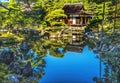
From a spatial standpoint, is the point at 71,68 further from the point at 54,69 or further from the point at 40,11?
the point at 40,11

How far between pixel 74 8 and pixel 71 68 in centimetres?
1685

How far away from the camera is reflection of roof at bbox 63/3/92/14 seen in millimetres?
27047

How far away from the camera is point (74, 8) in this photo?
27797 mm

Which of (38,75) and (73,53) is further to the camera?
(73,53)

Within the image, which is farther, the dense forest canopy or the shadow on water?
the dense forest canopy

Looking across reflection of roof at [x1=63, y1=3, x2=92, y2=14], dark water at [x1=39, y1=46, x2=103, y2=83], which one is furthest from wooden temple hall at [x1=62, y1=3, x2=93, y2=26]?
dark water at [x1=39, y1=46, x2=103, y2=83]

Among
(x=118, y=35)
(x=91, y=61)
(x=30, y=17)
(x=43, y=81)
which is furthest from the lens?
(x=30, y=17)

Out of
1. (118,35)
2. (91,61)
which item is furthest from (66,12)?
(91,61)

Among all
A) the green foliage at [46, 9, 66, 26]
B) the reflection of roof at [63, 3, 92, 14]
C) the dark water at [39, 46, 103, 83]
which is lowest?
the dark water at [39, 46, 103, 83]

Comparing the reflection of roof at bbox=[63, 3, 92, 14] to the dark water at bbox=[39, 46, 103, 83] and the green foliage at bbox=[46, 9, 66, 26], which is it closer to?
the green foliage at bbox=[46, 9, 66, 26]

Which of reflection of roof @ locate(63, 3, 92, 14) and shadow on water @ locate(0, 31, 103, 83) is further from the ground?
reflection of roof @ locate(63, 3, 92, 14)

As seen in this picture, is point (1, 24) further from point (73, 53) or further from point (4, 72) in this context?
point (4, 72)

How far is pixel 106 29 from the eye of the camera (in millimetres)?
22297

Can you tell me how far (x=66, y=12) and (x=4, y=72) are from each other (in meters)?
19.0
